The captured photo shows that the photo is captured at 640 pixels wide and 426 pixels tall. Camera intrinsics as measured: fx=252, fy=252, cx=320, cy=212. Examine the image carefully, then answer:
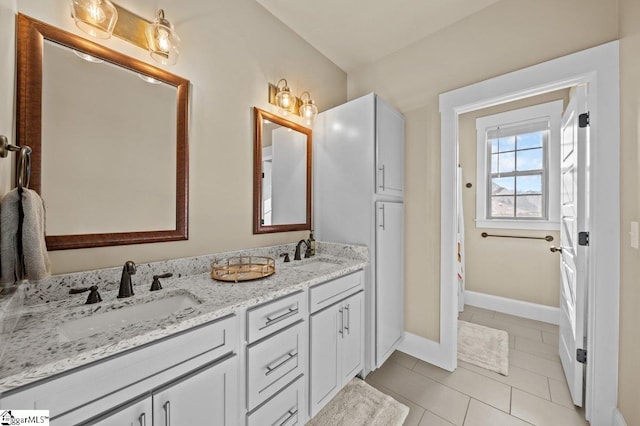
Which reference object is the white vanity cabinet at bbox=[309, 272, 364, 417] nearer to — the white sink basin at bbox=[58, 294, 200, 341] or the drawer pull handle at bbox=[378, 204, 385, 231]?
the drawer pull handle at bbox=[378, 204, 385, 231]

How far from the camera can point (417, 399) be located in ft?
5.80

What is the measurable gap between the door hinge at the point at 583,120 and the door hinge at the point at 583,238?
2.29 feet

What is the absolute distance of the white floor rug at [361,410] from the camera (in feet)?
5.09

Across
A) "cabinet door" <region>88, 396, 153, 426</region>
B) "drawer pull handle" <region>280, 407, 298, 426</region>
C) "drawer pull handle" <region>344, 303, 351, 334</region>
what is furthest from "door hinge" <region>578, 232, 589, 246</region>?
"cabinet door" <region>88, 396, 153, 426</region>

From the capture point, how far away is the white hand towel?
2.63 feet

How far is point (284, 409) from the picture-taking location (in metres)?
1.31

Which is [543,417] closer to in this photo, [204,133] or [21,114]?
[204,133]

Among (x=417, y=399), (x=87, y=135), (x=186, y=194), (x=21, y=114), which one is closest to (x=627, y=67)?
(x=417, y=399)

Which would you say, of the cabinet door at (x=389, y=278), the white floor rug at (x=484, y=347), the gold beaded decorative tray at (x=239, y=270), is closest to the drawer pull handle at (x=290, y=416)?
the gold beaded decorative tray at (x=239, y=270)

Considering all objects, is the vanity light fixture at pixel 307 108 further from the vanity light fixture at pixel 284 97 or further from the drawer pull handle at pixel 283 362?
the drawer pull handle at pixel 283 362

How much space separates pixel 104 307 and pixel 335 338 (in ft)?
4.06

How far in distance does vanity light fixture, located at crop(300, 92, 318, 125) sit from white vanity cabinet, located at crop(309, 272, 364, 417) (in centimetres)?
142

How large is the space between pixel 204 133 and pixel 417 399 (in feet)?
7.57

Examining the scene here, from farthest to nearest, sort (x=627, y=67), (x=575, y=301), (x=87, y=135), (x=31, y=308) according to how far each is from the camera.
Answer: (x=575, y=301) → (x=627, y=67) → (x=87, y=135) → (x=31, y=308)
